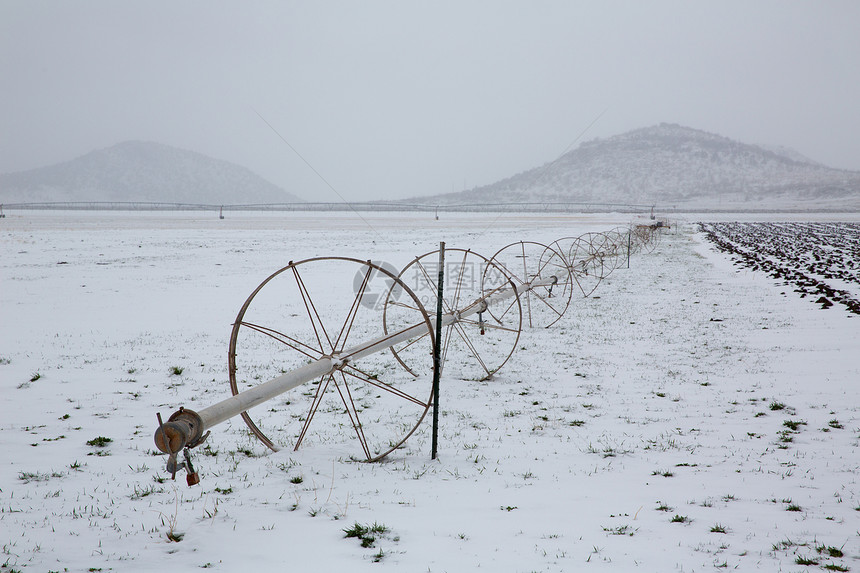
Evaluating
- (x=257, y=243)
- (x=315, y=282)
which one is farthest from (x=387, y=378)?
(x=257, y=243)

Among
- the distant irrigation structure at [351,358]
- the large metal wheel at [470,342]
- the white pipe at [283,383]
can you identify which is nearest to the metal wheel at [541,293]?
the distant irrigation structure at [351,358]

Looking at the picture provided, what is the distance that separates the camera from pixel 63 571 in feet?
10.5

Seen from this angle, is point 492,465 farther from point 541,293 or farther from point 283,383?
point 541,293

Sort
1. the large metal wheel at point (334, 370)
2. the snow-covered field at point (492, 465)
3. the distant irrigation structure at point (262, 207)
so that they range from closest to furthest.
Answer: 1. the snow-covered field at point (492, 465)
2. the large metal wheel at point (334, 370)
3. the distant irrigation structure at point (262, 207)

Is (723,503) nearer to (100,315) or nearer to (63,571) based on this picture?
(63,571)

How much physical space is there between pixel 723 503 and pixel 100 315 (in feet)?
39.3

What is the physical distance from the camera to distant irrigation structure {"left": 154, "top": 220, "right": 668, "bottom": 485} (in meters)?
4.67

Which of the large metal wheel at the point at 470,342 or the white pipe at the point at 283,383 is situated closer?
the white pipe at the point at 283,383

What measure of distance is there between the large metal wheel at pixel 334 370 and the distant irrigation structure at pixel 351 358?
22 millimetres

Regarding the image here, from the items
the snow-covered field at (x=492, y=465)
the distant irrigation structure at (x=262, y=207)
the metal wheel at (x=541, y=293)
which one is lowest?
the snow-covered field at (x=492, y=465)

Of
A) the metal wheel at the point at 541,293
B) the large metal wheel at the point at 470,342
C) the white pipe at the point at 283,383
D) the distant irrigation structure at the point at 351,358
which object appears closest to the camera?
the white pipe at the point at 283,383

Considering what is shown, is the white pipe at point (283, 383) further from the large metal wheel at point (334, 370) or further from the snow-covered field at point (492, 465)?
the snow-covered field at point (492, 465)

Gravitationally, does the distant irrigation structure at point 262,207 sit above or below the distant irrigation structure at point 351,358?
above

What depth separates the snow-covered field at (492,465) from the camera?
3535 mm
